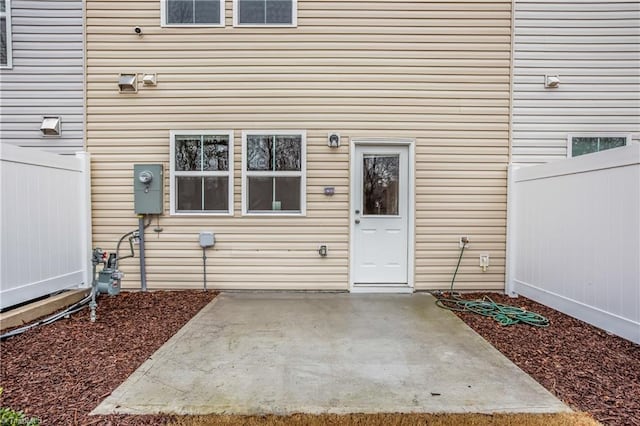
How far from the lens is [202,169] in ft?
14.6

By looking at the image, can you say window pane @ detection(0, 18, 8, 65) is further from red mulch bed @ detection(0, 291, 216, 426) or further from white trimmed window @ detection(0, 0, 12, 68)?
red mulch bed @ detection(0, 291, 216, 426)

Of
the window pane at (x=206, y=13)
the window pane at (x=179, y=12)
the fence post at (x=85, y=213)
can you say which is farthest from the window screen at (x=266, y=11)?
the fence post at (x=85, y=213)

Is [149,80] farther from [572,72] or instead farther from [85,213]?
[572,72]

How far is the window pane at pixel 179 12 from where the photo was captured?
4.41 m

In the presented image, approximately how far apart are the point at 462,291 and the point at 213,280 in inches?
133

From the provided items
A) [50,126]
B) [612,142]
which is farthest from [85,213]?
[612,142]

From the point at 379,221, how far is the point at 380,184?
0.51 meters

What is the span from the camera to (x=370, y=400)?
2018 mm

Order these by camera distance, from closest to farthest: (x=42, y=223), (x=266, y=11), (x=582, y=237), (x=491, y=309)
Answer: (x=582, y=237)
(x=42, y=223)
(x=491, y=309)
(x=266, y=11)

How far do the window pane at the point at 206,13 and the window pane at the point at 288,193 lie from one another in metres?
2.31

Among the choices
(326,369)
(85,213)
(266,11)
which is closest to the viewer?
(326,369)

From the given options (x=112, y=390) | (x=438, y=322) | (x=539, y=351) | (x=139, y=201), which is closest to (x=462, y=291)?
(x=438, y=322)

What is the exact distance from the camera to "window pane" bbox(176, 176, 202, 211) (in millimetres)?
4453

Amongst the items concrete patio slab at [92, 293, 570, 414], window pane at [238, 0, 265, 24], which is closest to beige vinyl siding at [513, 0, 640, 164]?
concrete patio slab at [92, 293, 570, 414]
